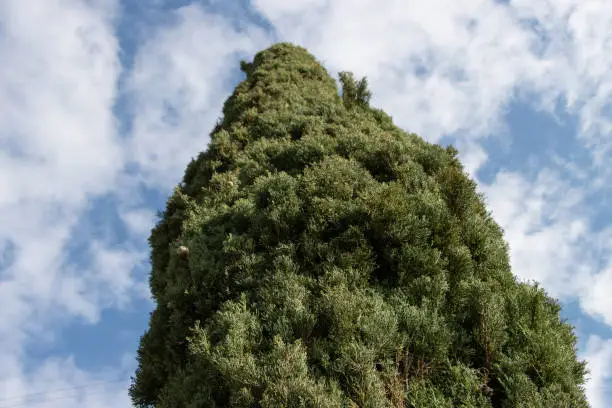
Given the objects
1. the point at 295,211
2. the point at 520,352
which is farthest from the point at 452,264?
the point at 295,211

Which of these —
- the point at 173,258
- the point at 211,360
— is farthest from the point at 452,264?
the point at 173,258

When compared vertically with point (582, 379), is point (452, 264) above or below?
above

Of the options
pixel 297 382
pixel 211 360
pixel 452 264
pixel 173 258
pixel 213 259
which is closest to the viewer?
pixel 297 382

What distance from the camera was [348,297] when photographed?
6492 mm

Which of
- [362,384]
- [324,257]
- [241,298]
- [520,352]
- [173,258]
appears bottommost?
[362,384]

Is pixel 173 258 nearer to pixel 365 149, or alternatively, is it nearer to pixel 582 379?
pixel 365 149

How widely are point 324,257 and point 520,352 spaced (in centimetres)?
313

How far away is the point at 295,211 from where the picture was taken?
8555mm

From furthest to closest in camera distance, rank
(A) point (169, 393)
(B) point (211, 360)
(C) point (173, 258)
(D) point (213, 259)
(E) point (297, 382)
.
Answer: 1. (C) point (173, 258)
2. (D) point (213, 259)
3. (A) point (169, 393)
4. (B) point (211, 360)
5. (E) point (297, 382)

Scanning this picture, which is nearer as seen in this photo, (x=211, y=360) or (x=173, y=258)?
(x=211, y=360)

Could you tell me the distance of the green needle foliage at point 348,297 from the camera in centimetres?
563

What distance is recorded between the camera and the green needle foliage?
5629 mm

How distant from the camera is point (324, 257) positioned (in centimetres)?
768

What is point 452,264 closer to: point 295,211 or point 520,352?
point 520,352
